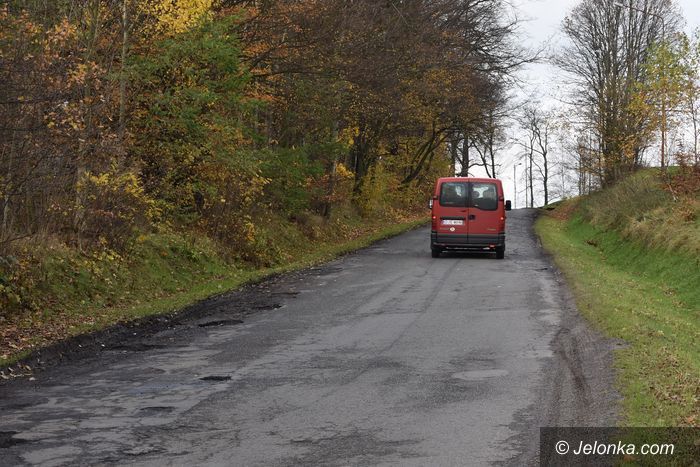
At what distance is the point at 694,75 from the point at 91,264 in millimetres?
22952

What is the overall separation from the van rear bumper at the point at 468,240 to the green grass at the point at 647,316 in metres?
1.76

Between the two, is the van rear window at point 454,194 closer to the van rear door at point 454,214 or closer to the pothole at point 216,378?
the van rear door at point 454,214

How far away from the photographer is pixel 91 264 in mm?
15992

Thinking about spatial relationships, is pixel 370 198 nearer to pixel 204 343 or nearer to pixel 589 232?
pixel 589 232

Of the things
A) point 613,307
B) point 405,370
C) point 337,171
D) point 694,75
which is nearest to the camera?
point 405,370

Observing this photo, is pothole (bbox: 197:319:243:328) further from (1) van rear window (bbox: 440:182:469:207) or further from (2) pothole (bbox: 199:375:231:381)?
(1) van rear window (bbox: 440:182:469:207)

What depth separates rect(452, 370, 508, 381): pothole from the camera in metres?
9.34

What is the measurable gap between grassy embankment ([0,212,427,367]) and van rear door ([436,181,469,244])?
3.54m

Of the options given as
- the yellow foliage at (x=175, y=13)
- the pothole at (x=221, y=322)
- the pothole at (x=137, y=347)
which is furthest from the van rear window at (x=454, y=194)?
the pothole at (x=137, y=347)

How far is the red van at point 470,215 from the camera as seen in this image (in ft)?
80.4

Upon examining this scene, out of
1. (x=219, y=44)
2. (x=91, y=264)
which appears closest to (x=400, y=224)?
(x=219, y=44)

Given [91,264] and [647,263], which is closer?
[91,264]

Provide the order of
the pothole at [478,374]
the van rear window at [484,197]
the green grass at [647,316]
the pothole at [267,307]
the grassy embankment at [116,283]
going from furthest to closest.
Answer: the van rear window at [484,197] → the pothole at [267,307] → the grassy embankment at [116,283] → the pothole at [478,374] → the green grass at [647,316]

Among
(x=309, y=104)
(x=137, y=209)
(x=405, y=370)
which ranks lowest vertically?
(x=405, y=370)
